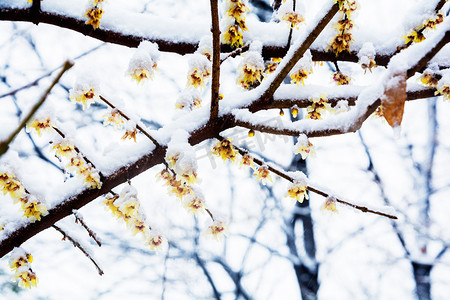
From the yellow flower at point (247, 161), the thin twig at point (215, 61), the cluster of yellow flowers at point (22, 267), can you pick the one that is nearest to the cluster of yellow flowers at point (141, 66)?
the thin twig at point (215, 61)

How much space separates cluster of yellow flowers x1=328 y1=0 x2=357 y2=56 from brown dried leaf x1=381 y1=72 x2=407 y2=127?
52.5 inches

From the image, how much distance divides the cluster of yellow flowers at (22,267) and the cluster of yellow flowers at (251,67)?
180 cm

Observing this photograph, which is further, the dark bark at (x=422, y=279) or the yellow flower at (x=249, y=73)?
the dark bark at (x=422, y=279)

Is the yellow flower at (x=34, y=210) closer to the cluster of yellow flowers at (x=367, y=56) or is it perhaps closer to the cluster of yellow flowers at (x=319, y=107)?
the cluster of yellow flowers at (x=319, y=107)

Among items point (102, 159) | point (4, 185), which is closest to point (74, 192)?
point (102, 159)

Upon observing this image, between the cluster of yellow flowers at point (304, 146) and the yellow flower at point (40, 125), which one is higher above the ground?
the yellow flower at point (40, 125)

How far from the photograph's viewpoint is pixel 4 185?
1.92 meters

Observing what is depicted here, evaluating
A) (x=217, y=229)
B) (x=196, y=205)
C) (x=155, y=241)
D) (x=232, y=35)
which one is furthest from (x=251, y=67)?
(x=155, y=241)

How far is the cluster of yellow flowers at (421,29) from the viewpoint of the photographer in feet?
7.54

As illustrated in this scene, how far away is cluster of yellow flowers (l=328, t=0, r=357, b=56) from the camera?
222cm

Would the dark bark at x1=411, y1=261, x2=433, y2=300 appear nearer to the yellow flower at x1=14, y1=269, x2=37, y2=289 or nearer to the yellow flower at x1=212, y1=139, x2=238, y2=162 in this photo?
the yellow flower at x1=212, y1=139, x2=238, y2=162

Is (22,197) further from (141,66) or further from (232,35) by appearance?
(232,35)

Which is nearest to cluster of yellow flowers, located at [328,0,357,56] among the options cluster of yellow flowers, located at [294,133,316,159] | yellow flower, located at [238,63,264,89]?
yellow flower, located at [238,63,264,89]

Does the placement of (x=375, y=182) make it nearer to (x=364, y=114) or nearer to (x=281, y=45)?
(x=281, y=45)
